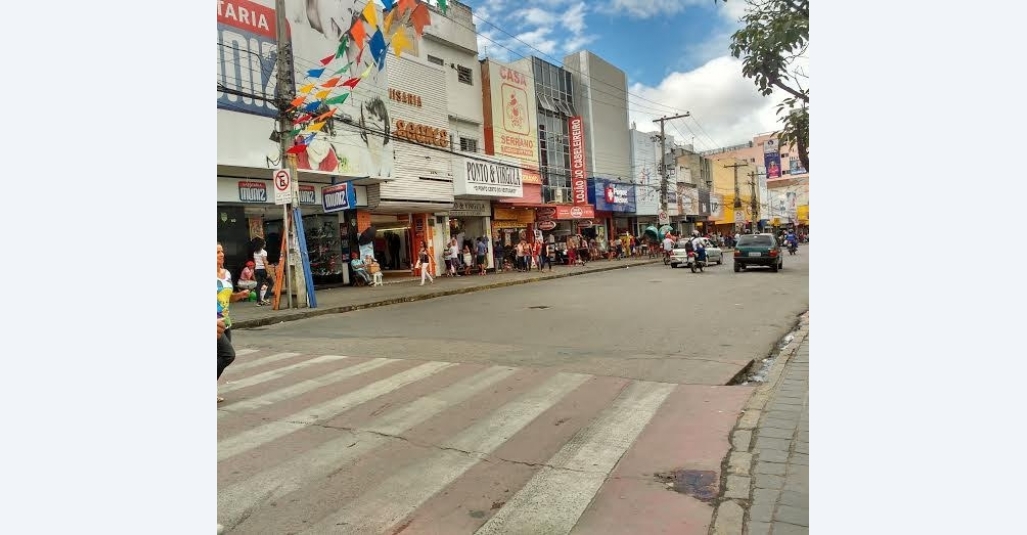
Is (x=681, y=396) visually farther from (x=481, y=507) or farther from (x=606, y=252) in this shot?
(x=606, y=252)

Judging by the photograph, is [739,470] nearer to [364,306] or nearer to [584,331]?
[584,331]

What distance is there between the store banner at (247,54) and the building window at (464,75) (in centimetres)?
1156

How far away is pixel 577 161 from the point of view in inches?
1316

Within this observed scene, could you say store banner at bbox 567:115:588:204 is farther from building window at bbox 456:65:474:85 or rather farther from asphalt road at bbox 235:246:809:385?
asphalt road at bbox 235:246:809:385

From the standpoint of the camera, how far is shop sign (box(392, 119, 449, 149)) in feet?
73.2

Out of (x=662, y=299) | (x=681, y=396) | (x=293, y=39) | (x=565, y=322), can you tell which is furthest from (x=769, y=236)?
(x=681, y=396)

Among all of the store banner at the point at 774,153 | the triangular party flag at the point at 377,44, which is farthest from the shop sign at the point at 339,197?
the triangular party flag at the point at 377,44

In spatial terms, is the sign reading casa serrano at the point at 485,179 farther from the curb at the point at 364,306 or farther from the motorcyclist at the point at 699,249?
the motorcyclist at the point at 699,249

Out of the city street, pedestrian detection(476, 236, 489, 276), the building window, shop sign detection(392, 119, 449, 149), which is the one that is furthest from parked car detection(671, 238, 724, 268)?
the city street

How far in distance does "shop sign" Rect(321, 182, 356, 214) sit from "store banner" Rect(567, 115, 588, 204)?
57.4ft

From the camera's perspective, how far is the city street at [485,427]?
3531 millimetres

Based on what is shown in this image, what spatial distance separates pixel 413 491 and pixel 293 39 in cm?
1654

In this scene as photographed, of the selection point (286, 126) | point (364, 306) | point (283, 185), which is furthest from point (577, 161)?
point (283, 185)

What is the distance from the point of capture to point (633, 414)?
17.5 feet
